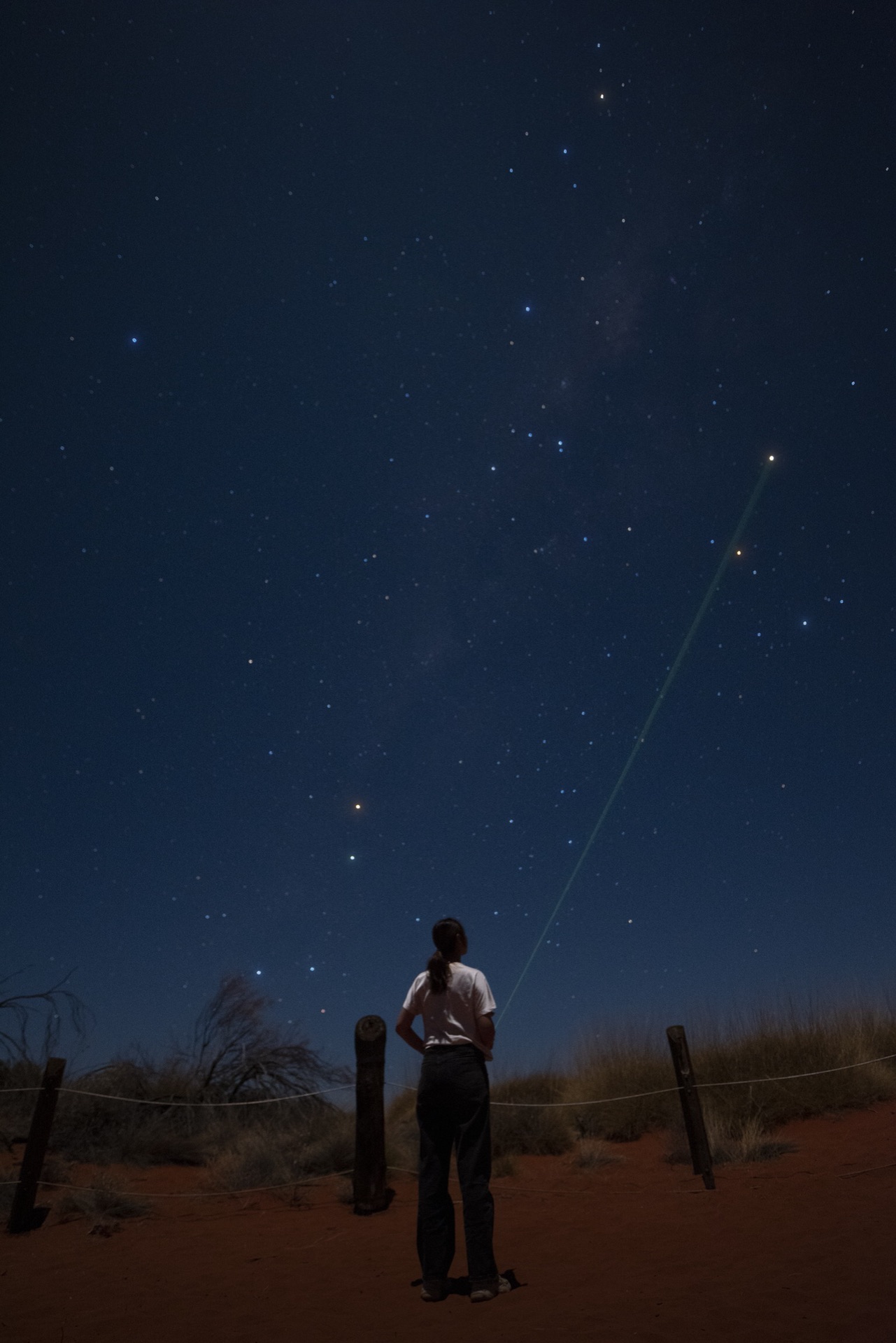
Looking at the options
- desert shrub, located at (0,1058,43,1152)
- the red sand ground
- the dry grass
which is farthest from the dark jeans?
desert shrub, located at (0,1058,43,1152)

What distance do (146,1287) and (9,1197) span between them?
3.39m

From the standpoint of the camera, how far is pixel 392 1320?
4.62m

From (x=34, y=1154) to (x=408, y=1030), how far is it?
4.71 m

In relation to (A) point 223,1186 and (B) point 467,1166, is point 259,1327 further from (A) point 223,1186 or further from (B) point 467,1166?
(A) point 223,1186

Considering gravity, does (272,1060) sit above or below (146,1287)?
above

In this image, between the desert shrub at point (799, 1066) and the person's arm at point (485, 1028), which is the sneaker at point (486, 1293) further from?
the desert shrub at point (799, 1066)

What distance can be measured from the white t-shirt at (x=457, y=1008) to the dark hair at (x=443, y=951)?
0.16 ft

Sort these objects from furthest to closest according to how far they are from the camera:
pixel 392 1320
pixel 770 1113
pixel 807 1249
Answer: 1. pixel 770 1113
2. pixel 807 1249
3. pixel 392 1320

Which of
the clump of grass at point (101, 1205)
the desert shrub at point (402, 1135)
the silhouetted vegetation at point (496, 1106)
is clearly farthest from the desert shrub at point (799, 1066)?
→ the clump of grass at point (101, 1205)

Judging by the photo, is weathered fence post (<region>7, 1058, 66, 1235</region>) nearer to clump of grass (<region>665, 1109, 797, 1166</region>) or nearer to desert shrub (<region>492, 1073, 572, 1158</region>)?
desert shrub (<region>492, 1073, 572, 1158</region>)

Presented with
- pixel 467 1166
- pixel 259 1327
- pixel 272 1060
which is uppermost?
pixel 272 1060

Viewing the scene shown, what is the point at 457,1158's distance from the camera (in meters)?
4.75

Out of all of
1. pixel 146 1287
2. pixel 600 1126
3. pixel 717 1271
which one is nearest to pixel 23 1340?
pixel 146 1287

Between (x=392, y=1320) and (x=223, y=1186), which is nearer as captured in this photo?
(x=392, y=1320)
